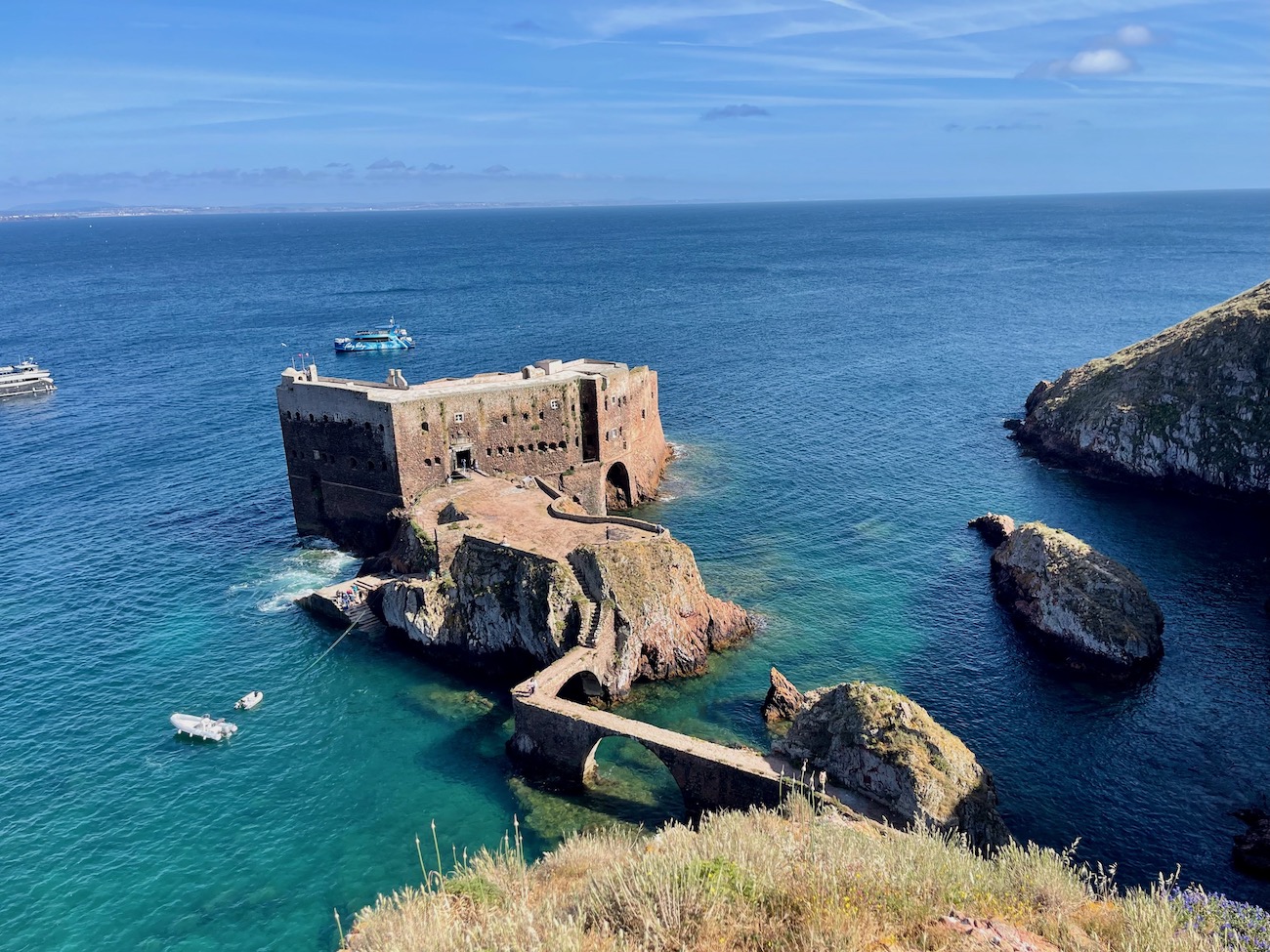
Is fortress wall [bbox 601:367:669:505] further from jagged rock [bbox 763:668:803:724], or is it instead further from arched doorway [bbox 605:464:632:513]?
jagged rock [bbox 763:668:803:724]

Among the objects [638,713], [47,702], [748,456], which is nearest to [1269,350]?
[748,456]

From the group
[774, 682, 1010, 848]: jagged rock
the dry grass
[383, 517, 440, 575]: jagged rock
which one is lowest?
[774, 682, 1010, 848]: jagged rock

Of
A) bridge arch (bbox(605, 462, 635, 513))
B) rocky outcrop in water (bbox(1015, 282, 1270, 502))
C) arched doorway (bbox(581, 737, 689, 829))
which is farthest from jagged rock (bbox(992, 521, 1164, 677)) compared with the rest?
bridge arch (bbox(605, 462, 635, 513))

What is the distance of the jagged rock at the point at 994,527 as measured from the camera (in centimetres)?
6262

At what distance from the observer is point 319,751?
41938 mm

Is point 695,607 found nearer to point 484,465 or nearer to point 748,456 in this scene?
point 484,465

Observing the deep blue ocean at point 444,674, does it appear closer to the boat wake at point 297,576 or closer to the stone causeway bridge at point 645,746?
the boat wake at point 297,576

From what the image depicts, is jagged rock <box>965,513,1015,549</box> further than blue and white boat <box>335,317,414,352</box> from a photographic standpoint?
No

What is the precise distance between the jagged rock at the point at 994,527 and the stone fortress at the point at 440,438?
2553 cm

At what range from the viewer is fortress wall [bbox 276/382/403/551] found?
60.1 meters

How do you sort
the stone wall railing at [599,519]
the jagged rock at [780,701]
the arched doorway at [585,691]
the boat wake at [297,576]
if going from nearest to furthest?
1. the jagged rock at [780,701]
2. the arched doorway at [585,691]
3. the stone wall railing at [599,519]
4. the boat wake at [297,576]

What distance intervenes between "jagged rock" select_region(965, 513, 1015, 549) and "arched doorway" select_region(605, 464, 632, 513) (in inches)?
1009

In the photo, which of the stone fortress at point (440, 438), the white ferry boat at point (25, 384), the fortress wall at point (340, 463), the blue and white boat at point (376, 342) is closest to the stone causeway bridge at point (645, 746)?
the stone fortress at point (440, 438)

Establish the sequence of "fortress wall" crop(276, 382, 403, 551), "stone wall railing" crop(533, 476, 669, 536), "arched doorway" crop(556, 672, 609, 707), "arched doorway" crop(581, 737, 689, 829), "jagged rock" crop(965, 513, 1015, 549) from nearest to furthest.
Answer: "arched doorway" crop(581, 737, 689, 829) < "arched doorway" crop(556, 672, 609, 707) < "stone wall railing" crop(533, 476, 669, 536) < "fortress wall" crop(276, 382, 403, 551) < "jagged rock" crop(965, 513, 1015, 549)
